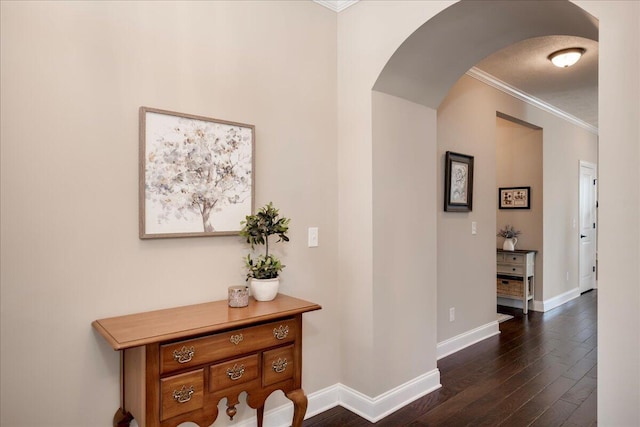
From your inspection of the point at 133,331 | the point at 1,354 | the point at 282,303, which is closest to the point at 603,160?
the point at 282,303

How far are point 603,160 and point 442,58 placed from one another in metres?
1.31

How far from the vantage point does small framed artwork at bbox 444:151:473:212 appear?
349 centimetres

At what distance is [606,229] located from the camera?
145 cm

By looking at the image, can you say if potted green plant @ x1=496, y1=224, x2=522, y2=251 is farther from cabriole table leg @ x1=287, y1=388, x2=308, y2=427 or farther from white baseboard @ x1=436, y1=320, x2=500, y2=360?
cabriole table leg @ x1=287, y1=388, x2=308, y2=427

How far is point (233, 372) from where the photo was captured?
1.66 meters

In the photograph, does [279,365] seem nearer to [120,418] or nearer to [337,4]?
[120,418]

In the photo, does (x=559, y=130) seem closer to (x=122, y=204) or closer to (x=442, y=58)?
(x=442, y=58)

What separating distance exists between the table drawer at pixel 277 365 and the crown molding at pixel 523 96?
10.5 ft

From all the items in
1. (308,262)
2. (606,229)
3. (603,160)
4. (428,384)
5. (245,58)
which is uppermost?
(245,58)

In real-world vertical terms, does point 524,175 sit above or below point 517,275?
above

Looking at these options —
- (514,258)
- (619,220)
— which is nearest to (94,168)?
(619,220)

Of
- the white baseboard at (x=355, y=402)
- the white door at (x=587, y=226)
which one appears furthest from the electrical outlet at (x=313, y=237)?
the white door at (x=587, y=226)

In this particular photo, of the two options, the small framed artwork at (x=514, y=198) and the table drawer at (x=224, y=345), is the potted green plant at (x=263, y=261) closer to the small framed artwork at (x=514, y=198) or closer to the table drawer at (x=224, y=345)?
the table drawer at (x=224, y=345)

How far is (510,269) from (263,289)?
407cm
